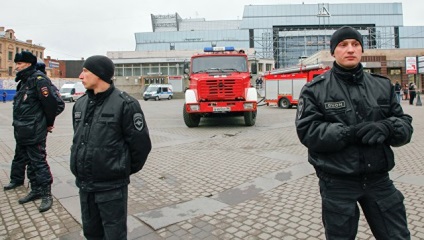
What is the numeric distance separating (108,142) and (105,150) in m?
0.07

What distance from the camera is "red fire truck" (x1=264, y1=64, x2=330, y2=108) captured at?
20688 mm

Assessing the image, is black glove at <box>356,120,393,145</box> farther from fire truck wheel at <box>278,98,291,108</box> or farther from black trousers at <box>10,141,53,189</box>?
fire truck wheel at <box>278,98,291,108</box>

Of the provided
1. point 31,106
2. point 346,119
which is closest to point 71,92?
point 31,106

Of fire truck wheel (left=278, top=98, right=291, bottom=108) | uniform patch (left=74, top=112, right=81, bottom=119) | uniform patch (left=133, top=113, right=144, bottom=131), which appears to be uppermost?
fire truck wheel (left=278, top=98, right=291, bottom=108)

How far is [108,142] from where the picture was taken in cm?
255

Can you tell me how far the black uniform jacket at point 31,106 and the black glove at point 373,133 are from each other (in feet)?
12.7

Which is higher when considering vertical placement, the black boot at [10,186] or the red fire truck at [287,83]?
the red fire truck at [287,83]

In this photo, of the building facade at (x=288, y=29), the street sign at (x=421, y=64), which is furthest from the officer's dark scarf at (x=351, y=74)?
the building facade at (x=288, y=29)

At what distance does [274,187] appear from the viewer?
16.7 ft

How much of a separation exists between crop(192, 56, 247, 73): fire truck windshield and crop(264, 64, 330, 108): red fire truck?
28.9ft

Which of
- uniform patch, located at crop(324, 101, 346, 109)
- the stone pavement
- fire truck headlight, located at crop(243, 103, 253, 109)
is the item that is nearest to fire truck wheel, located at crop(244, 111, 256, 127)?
fire truck headlight, located at crop(243, 103, 253, 109)

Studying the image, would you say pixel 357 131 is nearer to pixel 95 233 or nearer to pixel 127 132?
pixel 127 132

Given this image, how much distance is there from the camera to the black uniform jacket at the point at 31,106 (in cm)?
426

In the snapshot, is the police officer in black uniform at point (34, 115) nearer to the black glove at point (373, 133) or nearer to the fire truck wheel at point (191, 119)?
the black glove at point (373, 133)
